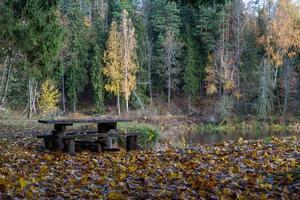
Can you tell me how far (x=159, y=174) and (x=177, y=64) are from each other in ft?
131

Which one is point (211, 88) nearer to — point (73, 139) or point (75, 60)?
point (75, 60)

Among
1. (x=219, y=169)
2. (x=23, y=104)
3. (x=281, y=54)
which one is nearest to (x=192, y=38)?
(x=281, y=54)

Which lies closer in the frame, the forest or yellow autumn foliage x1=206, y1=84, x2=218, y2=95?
the forest

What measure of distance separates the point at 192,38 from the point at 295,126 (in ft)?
54.5

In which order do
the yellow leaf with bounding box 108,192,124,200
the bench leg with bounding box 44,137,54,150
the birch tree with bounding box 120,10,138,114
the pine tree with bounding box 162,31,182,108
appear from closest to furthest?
the yellow leaf with bounding box 108,192,124,200 < the bench leg with bounding box 44,137,54,150 < the birch tree with bounding box 120,10,138,114 < the pine tree with bounding box 162,31,182,108

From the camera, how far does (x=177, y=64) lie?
46.3 m

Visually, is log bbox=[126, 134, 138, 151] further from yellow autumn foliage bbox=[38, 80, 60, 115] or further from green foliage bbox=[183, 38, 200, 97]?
green foliage bbox=[183, 38, 200, 97]

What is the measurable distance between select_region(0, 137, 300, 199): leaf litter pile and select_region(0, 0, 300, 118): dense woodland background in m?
27.6

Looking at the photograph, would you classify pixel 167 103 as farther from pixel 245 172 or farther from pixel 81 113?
pixel 245 172

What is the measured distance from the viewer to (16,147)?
36.0ft

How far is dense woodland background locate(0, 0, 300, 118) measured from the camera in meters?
40.4

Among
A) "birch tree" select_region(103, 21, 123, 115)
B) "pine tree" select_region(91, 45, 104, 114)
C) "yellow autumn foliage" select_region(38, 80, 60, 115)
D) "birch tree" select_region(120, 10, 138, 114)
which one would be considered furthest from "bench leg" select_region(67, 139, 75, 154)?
"pine tree" select_region(91, 45, 104, 114)

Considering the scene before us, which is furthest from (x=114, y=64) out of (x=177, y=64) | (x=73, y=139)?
(x=73, y=139)

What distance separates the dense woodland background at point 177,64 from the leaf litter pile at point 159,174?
27613 mm
